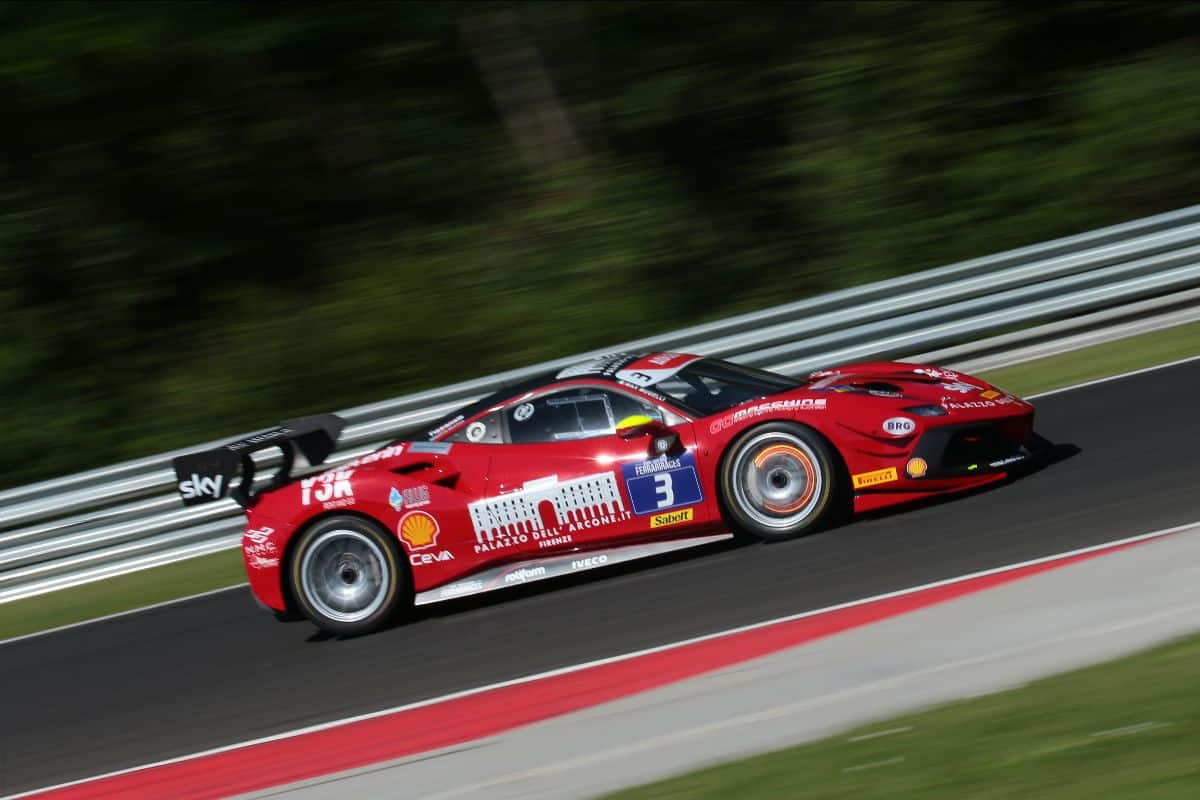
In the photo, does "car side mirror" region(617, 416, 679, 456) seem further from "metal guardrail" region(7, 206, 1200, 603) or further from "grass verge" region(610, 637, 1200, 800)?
"metal guardrail" region(7, 206, 1200, 603)

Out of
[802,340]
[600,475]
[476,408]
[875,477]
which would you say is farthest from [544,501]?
[802,340]

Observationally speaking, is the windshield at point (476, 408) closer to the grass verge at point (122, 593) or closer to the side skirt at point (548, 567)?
the side skirt at point (548, 567)

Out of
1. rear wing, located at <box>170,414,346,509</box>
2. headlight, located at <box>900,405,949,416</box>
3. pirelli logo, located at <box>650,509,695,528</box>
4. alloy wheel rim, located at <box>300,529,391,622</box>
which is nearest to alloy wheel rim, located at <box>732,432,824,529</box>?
pirelli logo, located at <box>650,509,695,528</box>

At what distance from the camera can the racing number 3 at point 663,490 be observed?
24.5 feet

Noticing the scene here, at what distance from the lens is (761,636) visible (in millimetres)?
6121

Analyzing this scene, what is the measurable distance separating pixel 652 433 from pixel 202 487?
272cm

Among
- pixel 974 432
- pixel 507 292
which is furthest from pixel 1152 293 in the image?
pixel 507 292

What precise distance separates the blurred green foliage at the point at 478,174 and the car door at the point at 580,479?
677cm

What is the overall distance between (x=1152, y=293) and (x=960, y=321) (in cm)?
159

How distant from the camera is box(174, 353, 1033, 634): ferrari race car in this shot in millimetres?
7363

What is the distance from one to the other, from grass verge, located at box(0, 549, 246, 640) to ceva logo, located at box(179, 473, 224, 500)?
191cm

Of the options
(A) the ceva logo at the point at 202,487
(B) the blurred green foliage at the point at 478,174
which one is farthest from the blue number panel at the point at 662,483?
(B) the blurred green foliage at the point at 478,174

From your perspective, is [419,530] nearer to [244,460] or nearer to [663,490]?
[244,460]

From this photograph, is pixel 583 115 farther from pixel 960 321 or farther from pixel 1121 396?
pixel 1121 396
